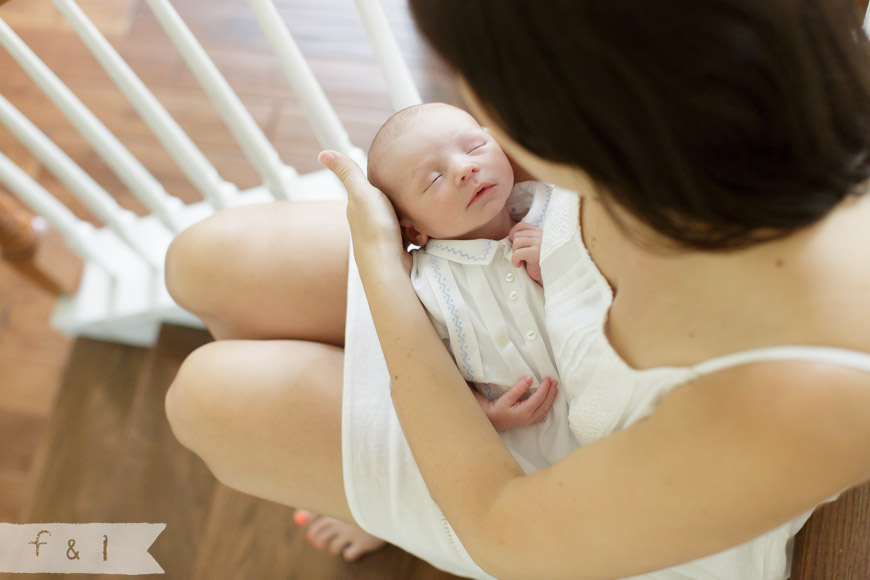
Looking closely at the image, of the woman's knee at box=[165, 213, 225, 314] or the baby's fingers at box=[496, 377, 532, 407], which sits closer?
the baby's fingers at box=[496, 377, 532, 407]

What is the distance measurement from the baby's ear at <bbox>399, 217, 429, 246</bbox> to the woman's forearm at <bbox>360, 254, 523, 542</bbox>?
17cm

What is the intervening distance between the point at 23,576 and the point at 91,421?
0.28 m

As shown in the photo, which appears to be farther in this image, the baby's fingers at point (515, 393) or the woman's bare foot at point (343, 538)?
the woman's bare foot at point (343, 538)

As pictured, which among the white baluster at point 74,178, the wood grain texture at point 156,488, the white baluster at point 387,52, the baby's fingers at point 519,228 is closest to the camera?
the baby's fingers at point 519,228

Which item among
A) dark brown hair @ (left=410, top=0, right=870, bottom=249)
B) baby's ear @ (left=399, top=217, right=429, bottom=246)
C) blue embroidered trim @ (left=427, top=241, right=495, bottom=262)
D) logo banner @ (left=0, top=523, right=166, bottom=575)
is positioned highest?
dark brown hair @ (left=410, top=0, right=870, bottom=249)

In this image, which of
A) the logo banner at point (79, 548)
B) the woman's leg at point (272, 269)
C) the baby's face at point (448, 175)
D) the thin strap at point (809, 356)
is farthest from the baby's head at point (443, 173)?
the logo banner at point (79, 548)

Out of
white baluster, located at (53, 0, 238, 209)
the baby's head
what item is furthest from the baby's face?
white baluster, located at (53, 0, 238, 209)

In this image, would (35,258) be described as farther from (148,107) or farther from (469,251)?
(469,251)

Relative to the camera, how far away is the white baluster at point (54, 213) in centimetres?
129

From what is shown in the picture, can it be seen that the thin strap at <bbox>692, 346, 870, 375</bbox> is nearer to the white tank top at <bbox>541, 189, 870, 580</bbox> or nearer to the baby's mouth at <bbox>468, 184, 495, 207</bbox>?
the white tank top at <bbox>541, 189, 870, 580</bbox>

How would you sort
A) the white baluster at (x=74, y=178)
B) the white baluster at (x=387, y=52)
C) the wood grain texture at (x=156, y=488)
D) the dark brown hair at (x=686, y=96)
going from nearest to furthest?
the dark brown hair at (x=686, y=96), the white baluster at (x=387, y=52), the white baluster at (x=74, y=178), the wood grain texture at (x=156, y=488)

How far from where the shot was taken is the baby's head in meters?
0.98

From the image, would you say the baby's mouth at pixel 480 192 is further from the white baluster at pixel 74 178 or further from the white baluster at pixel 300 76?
the white baluster at pixel 74 178

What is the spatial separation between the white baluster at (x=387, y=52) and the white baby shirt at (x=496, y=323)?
0.33 meters
